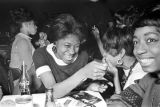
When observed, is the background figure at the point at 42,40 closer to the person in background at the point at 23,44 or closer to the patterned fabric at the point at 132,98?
the person in background at the point at 23,44

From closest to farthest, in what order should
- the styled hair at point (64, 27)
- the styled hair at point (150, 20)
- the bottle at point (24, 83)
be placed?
the styled hair at point (150, 20)
the bottle at point (24, 83)
the styled hair at point (64, 27)

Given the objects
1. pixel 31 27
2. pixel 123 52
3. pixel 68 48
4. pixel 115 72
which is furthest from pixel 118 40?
pixel 31 27

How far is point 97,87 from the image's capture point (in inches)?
50.5

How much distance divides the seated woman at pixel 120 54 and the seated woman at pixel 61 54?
0.43 ft

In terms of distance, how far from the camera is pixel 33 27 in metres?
1.30

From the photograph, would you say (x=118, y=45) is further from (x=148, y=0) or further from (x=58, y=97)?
(x=58, y=97)

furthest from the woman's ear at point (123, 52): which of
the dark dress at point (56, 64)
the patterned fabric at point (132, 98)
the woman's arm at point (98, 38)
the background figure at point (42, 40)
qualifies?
the background figure at point (42, 40)

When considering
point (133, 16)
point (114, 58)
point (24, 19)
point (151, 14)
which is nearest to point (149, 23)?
point (151, 14)

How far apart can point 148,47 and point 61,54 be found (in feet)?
1.78

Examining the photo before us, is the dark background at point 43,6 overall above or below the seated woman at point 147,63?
above

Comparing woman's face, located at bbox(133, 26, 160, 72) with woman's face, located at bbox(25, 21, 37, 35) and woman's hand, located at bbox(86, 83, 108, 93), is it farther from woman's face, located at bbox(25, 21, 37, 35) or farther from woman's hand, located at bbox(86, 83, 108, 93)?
woman's face, located at bbox(25, 21, 37, 35)

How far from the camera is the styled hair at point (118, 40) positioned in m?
1.30

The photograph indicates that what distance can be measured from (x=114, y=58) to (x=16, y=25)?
2.14 ft

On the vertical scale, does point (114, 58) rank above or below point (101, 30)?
below
